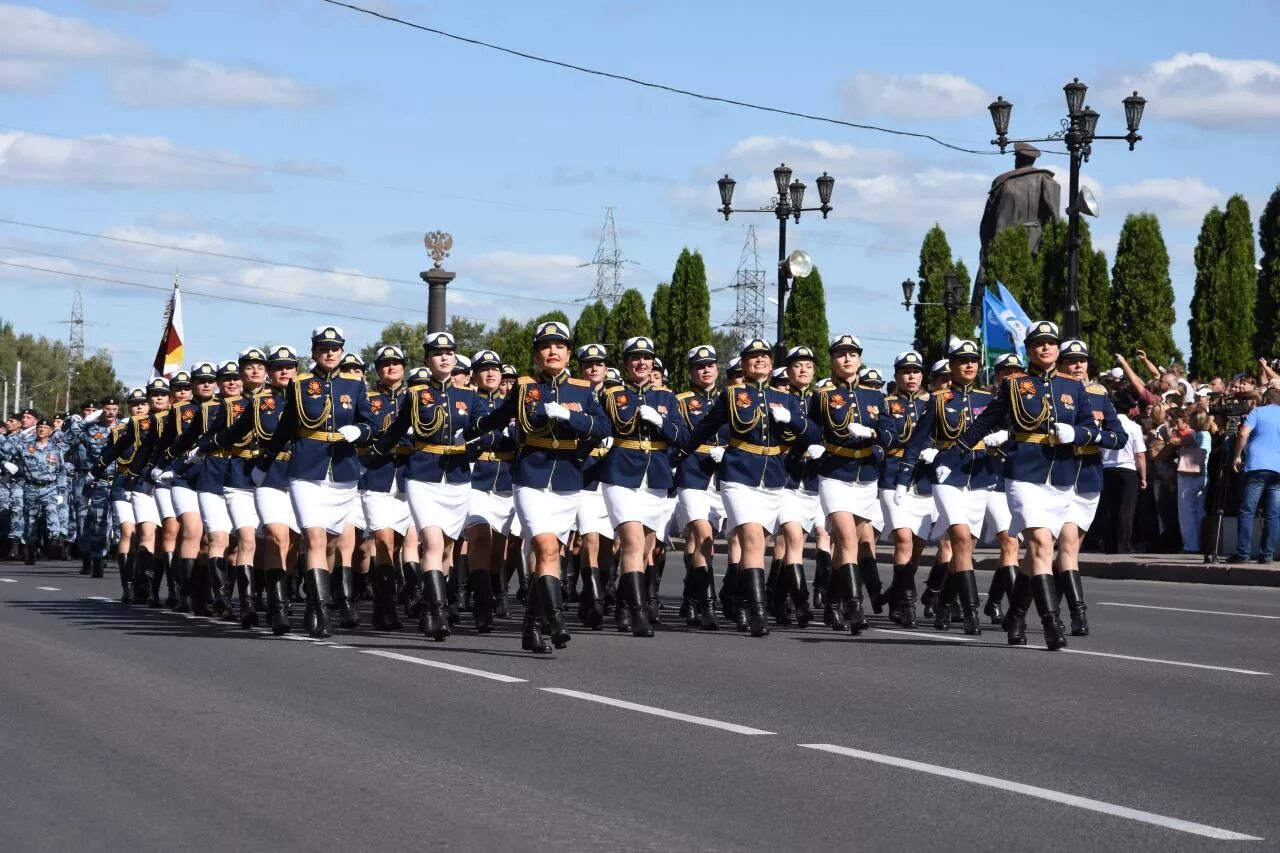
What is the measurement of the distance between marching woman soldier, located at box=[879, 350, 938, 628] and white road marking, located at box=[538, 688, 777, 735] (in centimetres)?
520

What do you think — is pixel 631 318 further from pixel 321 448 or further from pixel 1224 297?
pixel 321 448

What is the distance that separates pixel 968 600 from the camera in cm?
1516

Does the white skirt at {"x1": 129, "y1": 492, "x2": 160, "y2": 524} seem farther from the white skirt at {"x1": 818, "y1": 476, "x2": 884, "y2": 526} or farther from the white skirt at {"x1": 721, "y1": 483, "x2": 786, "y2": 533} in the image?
the white skirt at {"x1": 818, "y1": 476, "x2": 884, "y2": 526}

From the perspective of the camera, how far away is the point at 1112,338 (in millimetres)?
67375

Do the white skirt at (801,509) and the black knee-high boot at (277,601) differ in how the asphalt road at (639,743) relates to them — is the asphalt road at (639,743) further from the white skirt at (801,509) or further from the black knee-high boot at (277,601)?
the white skirt at (801,509)

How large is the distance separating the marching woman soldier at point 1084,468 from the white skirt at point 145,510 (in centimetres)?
887

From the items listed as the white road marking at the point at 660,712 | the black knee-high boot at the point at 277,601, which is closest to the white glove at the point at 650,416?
the black knee-high boot at the point at 277,601

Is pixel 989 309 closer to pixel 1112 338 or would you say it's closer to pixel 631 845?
pixel 631 845

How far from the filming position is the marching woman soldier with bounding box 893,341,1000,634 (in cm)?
1516

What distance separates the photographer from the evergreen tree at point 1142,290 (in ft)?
217

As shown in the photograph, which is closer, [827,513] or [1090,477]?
[1090,477]

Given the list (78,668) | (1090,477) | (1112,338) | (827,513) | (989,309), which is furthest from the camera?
(1112,338)

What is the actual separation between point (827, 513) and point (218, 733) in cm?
646

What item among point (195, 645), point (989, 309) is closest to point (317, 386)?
point (195, 645)
